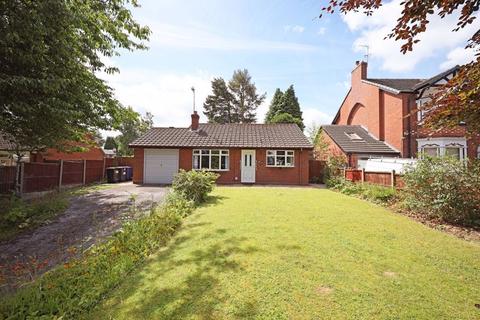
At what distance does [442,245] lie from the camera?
561 cm

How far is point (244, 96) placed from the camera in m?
42.4

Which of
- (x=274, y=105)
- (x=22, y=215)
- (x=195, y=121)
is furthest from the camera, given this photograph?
(x=274, y=105)

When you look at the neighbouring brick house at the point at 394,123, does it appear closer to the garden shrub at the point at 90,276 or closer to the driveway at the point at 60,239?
the garden shrub at the point at 90,276

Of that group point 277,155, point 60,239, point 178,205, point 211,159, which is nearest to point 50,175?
point 60,239

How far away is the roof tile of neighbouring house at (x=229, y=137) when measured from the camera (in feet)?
59.9

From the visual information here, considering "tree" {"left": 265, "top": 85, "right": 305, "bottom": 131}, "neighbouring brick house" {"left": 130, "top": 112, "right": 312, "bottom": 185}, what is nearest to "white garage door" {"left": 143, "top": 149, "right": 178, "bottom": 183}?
"neighbouring brick house" {"left": 130, "top": 112, "right": 312, "bottom": 185}

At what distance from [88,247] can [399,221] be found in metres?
8.86

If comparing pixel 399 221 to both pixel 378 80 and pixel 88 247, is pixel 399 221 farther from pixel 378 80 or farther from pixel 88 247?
pixel 378 80

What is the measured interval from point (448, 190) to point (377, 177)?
464 cm

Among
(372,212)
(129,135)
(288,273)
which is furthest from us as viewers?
(129,135)

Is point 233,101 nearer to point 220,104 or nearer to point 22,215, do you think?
point 220,104

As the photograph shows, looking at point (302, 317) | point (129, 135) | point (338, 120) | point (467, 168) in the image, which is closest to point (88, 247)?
point (302, 317)

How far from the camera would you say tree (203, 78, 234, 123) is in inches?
1655

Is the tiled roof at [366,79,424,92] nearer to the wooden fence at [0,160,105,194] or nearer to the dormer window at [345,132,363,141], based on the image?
the dormer window at [345,132,363,141]
